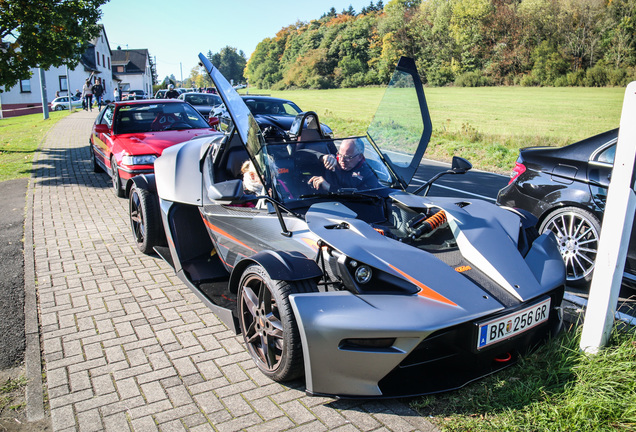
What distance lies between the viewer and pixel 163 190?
195 inches

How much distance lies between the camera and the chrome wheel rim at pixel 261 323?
125 inches

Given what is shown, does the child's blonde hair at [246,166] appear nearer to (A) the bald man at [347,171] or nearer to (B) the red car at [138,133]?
(A) the bald man at [347,171]

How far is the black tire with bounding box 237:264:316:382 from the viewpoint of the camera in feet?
9.46

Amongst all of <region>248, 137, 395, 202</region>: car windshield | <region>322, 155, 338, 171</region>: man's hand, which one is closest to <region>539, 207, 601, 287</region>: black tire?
<region>248, 137, 395, 202</region>: car windshield

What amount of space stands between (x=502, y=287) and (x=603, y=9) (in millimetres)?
43720

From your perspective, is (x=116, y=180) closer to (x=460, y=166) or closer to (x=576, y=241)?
(x=460, y=166)

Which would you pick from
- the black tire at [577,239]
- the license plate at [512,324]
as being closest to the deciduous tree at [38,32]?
the black tire at [577,239]

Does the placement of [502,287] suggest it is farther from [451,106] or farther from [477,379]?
[451,106]

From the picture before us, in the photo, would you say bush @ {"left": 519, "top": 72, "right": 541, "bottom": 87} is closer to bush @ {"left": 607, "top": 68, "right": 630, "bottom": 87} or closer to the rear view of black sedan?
bush @ {"left": 607, "top": 68, "right": 630, "bottom": 87}

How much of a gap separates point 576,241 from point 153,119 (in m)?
7.65

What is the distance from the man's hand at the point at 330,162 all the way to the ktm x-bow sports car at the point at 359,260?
0.04 ft

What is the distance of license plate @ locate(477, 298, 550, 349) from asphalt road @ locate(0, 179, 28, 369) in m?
3.23

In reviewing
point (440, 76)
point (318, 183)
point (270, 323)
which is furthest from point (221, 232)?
point (440, 76)

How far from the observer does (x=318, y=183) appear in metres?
4.00
